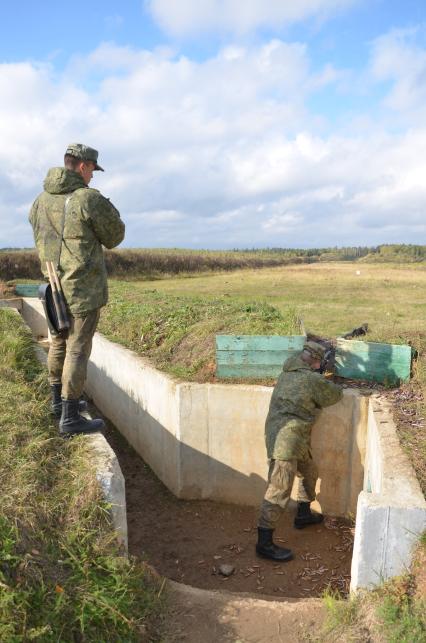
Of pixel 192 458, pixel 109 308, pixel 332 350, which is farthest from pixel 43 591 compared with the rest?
pixel 109 308

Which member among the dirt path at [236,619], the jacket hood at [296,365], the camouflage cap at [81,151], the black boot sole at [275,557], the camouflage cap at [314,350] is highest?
the camouflage cap at [81,151]

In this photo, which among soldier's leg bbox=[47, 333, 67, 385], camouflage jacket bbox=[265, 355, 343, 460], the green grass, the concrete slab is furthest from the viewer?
the concrete slab

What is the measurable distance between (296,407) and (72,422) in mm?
2215

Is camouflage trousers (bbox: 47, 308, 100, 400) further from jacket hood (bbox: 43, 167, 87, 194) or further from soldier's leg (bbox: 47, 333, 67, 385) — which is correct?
jacket hood (bbox: 43, 167, 87, 194)

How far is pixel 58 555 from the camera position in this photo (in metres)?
3.55

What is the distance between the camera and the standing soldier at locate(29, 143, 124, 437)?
4250mm

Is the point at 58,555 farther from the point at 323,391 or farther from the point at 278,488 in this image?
the point at 323,391

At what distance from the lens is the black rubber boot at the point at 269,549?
562 cm

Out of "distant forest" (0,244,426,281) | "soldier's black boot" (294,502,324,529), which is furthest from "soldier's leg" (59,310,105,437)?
"distant forest" (0,244,426,281)

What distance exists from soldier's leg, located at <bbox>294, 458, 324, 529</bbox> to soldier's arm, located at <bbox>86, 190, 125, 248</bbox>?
3389 mm

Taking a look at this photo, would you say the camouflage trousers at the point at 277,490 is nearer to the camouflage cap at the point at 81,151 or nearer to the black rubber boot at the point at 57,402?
the black rubber boot at the point at 57,402

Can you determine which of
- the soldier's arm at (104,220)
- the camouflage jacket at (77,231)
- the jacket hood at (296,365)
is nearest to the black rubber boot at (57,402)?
the camouflage jacket at (77,231)

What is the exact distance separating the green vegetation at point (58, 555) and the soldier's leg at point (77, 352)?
482 mm

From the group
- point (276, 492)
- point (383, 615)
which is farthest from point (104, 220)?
point (383, 615)
